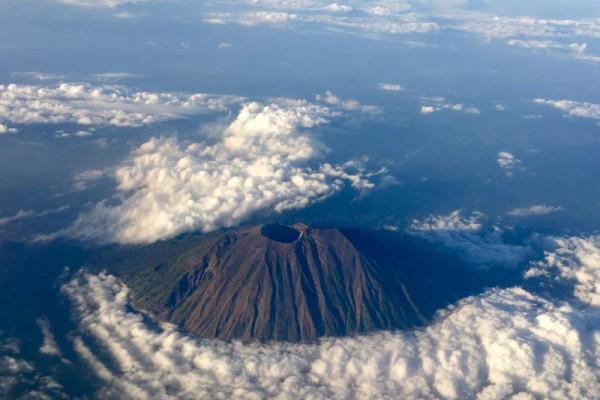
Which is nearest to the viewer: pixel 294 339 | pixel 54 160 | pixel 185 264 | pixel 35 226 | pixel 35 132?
pixel 294 339

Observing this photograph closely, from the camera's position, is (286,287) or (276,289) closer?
(276,289)

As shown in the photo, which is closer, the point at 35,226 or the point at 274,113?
the point at 35,226

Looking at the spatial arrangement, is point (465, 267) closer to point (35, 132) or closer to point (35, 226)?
point (35, 226)

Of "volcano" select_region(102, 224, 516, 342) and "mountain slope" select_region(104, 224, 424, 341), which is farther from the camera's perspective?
"volcano" select_region(102, 224, 516, 342)

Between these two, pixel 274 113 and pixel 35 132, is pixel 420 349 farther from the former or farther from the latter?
pixel 35 132

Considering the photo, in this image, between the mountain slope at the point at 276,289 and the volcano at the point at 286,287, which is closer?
the mountain slope at the point at 276,289

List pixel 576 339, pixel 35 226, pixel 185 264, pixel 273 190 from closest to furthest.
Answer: pixel 576 339 < pixel 185 264 < pixel 35 226 < pixel 273 190

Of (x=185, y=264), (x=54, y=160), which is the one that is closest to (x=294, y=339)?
(x=185, y=264)

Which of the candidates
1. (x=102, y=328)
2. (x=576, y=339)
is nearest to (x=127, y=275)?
(x=102, y=328)

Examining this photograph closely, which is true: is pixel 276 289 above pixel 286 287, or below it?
below
